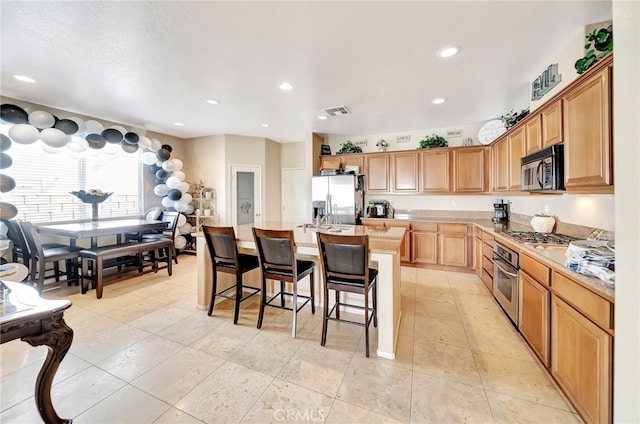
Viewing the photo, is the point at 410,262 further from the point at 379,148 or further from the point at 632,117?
the point at 632,117

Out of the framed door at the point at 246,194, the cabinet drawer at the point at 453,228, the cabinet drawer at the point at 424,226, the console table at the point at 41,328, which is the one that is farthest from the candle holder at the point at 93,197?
the cabinet drawer at the point at 453,228

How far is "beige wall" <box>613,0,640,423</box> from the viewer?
41.7 inches

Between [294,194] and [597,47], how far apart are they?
5.23 m

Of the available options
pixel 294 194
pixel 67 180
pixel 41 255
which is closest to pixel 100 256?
pixel 41 255

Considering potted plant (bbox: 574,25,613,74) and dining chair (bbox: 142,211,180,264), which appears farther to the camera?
dining chair (bbox: 142,211,180,264)

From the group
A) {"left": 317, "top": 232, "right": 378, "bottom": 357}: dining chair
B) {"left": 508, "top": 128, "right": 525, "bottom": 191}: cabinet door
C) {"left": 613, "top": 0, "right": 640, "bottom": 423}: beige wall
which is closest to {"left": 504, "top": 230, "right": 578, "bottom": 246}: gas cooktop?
{"left": 508, "top": 128, "right": 525, "bottom": 191}: cabinet door

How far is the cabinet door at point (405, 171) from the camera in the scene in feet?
15.5

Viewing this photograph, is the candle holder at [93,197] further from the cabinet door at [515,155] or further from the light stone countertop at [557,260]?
the cabinet door at [515,155]

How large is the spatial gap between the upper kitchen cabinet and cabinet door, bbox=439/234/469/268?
2426mm

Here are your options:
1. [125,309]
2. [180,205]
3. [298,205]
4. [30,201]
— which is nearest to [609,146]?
[125,309]

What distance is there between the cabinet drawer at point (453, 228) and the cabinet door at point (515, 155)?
1.21 meters

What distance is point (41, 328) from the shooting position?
1.29 m

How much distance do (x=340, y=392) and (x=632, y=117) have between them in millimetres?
2110

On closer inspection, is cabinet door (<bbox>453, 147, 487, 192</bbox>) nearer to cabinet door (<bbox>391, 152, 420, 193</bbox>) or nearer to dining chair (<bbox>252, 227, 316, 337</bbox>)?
cabinet door (<bbox>391, 152, 420, 193</bbox>)
